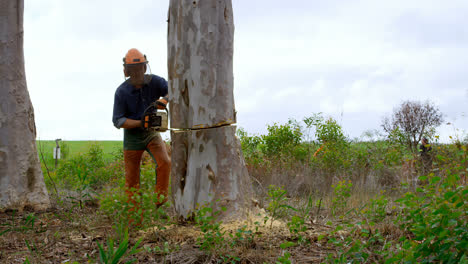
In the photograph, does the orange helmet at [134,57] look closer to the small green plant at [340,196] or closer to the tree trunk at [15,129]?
the tree trunk at [15,129]

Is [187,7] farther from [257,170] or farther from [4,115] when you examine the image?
[257,170]

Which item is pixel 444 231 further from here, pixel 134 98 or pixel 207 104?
pixel 134 98

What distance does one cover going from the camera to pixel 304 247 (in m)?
4.05

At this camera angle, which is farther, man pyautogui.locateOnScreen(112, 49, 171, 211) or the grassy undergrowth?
man pyautogui.locateOnScreen(112, 49, 171, 211)

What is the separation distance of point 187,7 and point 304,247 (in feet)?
9.48

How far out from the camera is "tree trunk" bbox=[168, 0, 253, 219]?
4.73 meters

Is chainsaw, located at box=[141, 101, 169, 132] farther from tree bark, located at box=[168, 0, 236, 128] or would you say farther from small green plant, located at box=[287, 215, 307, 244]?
small green plant, located at box=[287, 215, 307, 244]

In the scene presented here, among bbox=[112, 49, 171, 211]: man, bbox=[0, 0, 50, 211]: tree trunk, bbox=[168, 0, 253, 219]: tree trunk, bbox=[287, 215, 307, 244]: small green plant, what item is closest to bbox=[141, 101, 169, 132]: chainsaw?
bbox=[112, 49, 171, 211]: man

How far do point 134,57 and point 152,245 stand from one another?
8.57 feet

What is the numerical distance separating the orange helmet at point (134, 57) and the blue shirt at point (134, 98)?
26cm

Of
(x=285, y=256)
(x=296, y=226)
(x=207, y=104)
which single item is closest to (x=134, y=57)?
(x=207, y=104)

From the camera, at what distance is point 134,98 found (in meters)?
5.69

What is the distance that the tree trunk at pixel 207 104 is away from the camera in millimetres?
4730

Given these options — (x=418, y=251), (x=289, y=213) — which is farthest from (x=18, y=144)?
(x=418, y=251)
